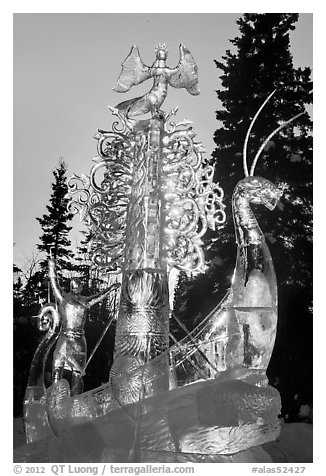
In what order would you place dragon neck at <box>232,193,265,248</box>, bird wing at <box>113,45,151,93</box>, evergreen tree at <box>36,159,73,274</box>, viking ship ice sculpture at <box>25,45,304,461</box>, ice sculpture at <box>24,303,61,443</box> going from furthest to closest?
evergreen tree at <box>36,159,73,274</box>
bird wing at <box>113,45,151,93</box>
ice sculpture at <box>24,303,61,443</box>
dragon neck at <box>232,193,265,248</box>
viking ship ice sculpture at <box>25,45,304,461</box>

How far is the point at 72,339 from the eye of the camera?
16.7ft

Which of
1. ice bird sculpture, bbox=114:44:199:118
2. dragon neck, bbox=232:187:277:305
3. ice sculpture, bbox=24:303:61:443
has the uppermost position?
ice bird sculpture, bbox=114:44:199:118

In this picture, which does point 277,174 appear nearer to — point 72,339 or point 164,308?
point 164,308

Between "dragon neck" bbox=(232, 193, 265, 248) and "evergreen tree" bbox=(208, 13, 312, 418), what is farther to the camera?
"evergreen tree" bbox=(208, 13, 312, 418)

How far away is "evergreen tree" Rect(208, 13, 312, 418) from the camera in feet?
26.1

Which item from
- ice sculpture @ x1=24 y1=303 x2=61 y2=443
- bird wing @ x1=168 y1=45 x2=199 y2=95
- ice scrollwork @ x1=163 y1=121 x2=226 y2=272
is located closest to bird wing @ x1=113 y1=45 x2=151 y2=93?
bird wing @ x1=168 y1=45 x2=199 y2=95

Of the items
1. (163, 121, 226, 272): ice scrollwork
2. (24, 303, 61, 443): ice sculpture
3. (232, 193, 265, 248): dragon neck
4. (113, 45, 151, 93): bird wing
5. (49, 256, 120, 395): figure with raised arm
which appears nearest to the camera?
(232, 193, 265, 248): dragon neck

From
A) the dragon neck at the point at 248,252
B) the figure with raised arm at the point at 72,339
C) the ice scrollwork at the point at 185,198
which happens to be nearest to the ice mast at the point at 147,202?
the ice scrollwork at the point at 185,198

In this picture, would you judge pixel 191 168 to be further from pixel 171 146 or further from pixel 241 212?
pixel 241 212

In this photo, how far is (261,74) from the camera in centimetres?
894

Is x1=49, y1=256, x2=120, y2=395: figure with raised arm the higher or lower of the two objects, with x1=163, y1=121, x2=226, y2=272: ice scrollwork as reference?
lower

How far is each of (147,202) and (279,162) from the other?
13.8ft

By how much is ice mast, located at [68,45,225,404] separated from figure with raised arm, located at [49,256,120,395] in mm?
482

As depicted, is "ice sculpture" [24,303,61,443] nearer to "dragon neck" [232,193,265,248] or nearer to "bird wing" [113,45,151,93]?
"dragon neck" [232,193,265,248]
